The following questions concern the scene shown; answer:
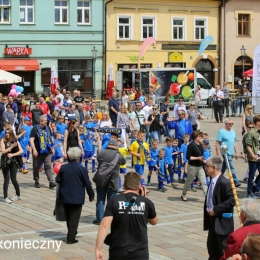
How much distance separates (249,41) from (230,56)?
7.05ft

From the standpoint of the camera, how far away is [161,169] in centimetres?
1563

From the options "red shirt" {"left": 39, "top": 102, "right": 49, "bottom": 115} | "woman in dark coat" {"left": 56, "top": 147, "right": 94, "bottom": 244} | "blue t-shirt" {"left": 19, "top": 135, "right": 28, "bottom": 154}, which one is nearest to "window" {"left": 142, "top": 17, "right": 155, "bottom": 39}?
"red shirt" {"left": 39, "top": 102, "right": 49, "bottom": 115}

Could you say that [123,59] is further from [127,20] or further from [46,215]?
[46,215]

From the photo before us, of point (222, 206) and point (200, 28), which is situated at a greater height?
point (200, 28)

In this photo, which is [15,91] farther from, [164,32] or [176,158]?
[164,32]

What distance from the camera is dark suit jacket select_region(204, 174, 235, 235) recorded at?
27.0 ft

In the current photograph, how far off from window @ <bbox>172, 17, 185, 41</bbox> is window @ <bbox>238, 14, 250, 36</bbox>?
454 cm

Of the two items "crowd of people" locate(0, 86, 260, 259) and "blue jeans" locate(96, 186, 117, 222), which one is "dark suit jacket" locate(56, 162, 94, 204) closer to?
"crowd of people" locate(0, 86, 260, 259)

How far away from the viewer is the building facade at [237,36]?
161 feet

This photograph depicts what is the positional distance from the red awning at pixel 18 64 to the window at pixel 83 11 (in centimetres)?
455

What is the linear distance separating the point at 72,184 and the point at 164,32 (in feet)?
124

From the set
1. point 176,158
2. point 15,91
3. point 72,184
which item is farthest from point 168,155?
point 15,91

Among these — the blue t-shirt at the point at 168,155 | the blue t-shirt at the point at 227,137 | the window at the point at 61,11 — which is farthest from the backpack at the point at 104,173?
the window at the point at 61,11

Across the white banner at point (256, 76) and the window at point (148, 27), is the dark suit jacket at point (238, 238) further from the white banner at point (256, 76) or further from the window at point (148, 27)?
the window at point (148, 27)
